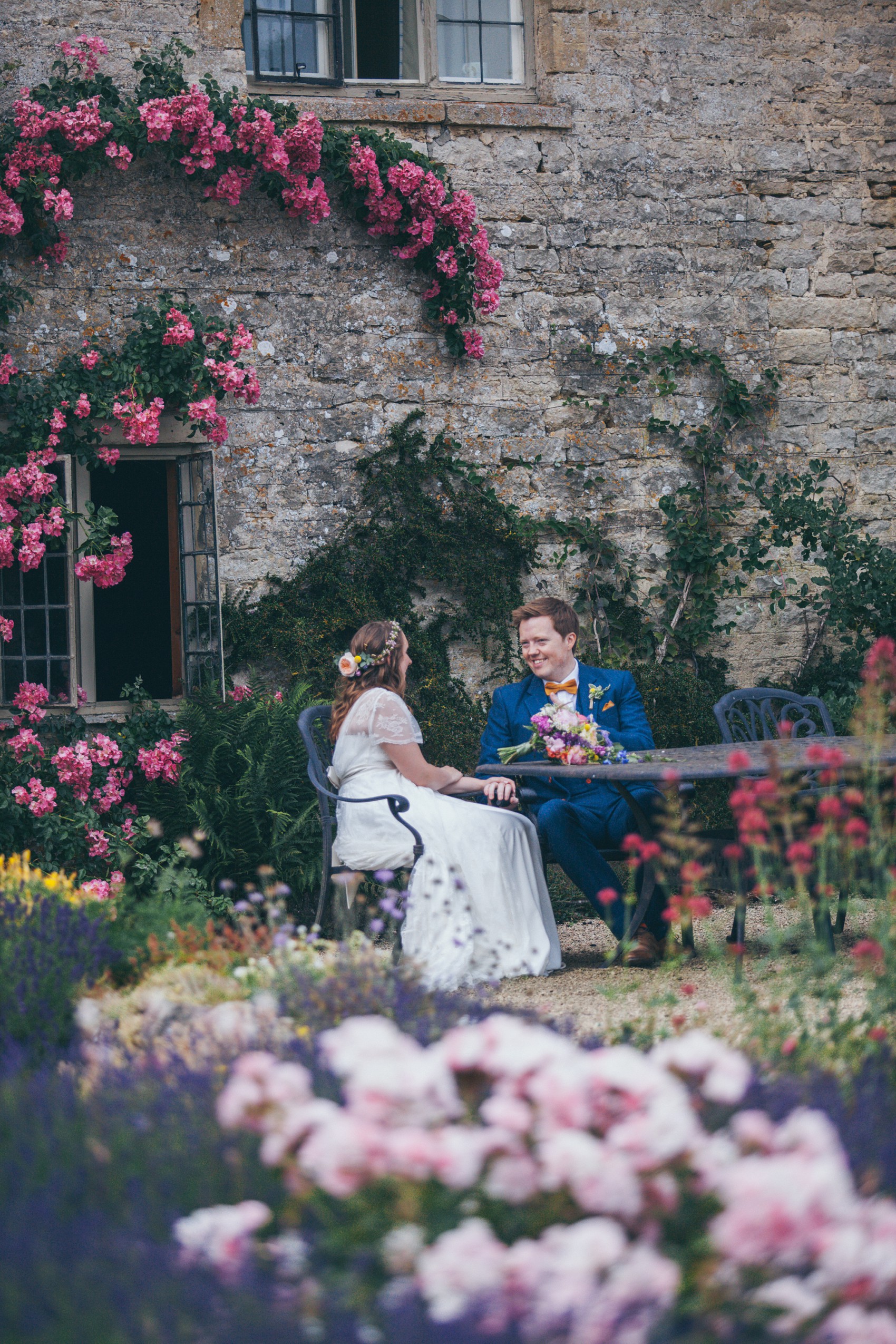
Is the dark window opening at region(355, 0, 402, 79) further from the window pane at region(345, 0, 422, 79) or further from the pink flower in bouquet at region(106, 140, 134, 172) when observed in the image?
the pink flower in bouquet at region(106, 140, 134, 172)

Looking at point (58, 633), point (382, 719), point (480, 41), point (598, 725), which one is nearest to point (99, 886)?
point (382, 719)

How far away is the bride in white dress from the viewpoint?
4.55 metres

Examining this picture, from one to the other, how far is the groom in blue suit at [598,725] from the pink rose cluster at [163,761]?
1669mm

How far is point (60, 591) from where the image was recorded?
645 cm

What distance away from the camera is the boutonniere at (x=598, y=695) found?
4980 mm

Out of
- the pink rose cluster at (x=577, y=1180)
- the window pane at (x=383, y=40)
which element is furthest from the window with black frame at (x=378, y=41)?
the pink rose cluster at (x=577, y=1180)

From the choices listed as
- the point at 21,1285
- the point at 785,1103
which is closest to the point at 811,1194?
the point at 785,1103

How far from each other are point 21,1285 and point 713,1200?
2.65 ft

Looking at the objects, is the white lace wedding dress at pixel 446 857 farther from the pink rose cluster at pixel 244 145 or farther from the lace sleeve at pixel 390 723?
the pink rose cluster at pixel 244 145

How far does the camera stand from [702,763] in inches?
169

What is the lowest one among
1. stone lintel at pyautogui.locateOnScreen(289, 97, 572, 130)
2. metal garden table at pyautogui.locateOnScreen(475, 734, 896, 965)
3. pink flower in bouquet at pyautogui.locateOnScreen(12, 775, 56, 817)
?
pink flower in bouquet at pyautogui.locateOnScreen(12, 775, 56, 817)

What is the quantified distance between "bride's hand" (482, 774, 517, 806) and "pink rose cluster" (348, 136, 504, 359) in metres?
2.98

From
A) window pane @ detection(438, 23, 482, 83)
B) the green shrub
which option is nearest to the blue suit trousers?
the green shrub

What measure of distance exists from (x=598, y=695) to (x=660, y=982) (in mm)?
1103
